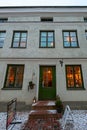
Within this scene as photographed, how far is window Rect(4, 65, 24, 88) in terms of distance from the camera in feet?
23.9

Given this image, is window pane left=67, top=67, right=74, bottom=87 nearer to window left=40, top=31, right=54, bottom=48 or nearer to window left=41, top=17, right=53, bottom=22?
window left=40, top=31, right=54, bottom=48

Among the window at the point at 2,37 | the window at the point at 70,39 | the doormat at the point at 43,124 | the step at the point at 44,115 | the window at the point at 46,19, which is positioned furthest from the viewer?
the window at the point at 46,19

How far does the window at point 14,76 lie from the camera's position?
729 centimetres

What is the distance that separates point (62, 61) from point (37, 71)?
186cm

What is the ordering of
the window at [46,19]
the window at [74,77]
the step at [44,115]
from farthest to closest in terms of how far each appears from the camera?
the window at [46,19] → the window at [74,77] → the step at [44,115]

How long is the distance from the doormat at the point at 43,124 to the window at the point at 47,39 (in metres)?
5.10

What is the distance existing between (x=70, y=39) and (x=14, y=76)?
16.3 ft

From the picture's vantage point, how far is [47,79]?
750cm

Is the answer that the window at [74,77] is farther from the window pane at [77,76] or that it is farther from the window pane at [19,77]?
the window pane at [19,77]

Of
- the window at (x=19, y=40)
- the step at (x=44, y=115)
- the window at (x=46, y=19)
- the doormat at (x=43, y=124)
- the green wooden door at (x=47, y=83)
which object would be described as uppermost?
the window at (x=46, y=19)

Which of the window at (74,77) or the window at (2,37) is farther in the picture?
the window at (2,37)

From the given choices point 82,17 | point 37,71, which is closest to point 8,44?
point 37,71

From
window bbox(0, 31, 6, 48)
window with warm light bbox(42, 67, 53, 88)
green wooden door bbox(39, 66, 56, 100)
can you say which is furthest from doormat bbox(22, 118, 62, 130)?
window bbox(0, 31, 6, 48)

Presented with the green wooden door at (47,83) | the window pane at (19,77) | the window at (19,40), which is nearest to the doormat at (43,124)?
the green wooden door at (47,83)
